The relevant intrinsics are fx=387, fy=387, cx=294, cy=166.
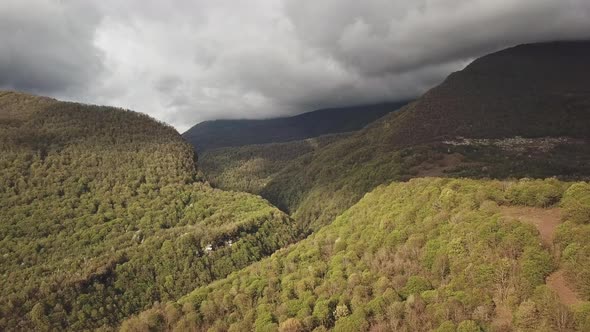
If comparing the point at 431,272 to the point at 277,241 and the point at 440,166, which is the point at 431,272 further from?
the point at 440,166

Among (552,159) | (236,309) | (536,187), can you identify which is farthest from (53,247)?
(552,159)

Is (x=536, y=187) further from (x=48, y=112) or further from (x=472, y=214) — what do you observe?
(x=48, y=112)

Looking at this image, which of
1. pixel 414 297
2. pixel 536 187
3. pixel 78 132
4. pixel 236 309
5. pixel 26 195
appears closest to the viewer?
pixel 414 297

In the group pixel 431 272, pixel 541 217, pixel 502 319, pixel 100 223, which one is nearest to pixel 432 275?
pixel 431 272

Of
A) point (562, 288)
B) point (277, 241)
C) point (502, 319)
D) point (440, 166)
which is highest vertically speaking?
point (562, 288)

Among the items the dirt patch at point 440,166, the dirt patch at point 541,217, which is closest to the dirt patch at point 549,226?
the dirt patch at point 541,217
